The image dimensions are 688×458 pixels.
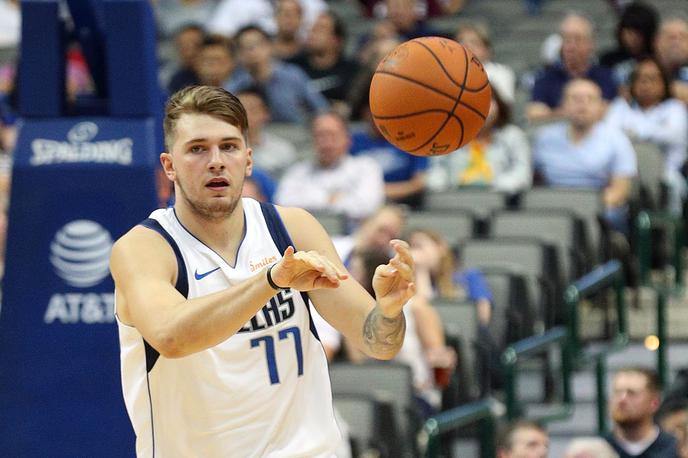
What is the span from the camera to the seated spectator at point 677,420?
7.23 m

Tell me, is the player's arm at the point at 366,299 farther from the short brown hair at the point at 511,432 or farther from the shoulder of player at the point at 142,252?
the short brown hair at the point at 511,432

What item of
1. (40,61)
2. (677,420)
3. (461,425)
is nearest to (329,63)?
(461,425)

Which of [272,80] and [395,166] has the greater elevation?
[272,80]

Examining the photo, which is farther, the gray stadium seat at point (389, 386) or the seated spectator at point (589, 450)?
the gray stadium seat at point (389, 386)

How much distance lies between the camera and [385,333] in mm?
3998

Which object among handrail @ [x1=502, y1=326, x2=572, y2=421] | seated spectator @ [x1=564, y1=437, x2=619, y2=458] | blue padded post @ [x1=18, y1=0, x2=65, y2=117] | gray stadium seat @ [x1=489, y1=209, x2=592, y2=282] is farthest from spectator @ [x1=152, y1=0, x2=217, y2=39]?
blue padded post @ [x1=18, y1=0, x2=65, y2=117]

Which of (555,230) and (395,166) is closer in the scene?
(555,230)

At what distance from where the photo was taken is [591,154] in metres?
10.0

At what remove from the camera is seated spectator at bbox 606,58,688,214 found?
1031cm

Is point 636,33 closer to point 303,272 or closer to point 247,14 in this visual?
point 247,14

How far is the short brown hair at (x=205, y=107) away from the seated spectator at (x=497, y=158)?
19.7 ft

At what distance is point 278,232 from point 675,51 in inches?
295

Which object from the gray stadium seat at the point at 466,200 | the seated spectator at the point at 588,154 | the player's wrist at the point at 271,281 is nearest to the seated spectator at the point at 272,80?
the gray stadium seat at the point at 466,200

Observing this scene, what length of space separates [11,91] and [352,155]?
10.1ft
